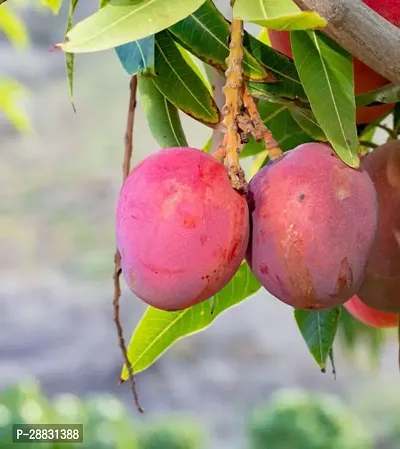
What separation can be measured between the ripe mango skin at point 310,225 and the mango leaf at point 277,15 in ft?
0.27

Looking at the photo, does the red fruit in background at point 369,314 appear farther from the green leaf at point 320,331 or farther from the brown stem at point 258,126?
the brown stem at point 258,126

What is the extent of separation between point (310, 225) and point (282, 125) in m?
0.21

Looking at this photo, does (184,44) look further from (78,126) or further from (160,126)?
(78,126)

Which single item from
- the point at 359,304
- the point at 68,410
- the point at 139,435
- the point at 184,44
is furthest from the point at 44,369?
the point at 184,44

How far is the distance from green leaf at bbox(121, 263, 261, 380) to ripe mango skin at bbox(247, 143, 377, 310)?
19cm

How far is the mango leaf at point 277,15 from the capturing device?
32cm

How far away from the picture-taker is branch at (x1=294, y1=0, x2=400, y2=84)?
0.36 meters

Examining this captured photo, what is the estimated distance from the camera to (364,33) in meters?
0.37

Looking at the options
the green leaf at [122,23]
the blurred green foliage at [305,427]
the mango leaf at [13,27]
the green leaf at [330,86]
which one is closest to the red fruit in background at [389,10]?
the green leaf at [330,86]

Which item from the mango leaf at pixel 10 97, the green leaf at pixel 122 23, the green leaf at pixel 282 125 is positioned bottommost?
the mango leaf at pixel 10 97

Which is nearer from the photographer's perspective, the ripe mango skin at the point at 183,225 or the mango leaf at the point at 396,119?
the ripe mango skin at the point at 183,225

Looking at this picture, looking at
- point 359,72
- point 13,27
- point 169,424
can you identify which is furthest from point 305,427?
point 359,72

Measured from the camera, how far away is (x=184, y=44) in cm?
49

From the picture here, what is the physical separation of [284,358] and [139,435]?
26.5 inches
